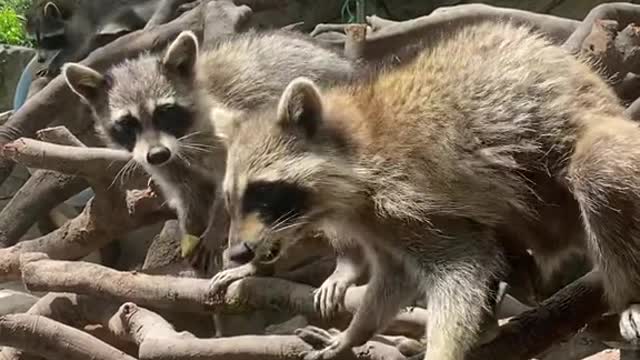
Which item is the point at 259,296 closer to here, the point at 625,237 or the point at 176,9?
the point at 625,237

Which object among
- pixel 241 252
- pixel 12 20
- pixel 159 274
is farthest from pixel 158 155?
pixel 12 20

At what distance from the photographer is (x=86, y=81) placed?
3.06 metres

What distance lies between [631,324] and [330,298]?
77cm

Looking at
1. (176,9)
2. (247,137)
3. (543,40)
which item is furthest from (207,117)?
(176,9)

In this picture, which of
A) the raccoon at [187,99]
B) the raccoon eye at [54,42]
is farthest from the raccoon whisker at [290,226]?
the raccoon eye at [54,42]

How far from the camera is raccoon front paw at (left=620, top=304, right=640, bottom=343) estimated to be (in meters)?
1.84

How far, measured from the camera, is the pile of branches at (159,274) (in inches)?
88.5

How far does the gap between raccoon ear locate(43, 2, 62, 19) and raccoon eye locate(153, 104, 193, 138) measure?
91.2 inches

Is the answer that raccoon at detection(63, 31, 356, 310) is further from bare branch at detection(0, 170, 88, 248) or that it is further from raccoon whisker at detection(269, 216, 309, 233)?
raccoon whisker at detection(269, 216, 309, 233)

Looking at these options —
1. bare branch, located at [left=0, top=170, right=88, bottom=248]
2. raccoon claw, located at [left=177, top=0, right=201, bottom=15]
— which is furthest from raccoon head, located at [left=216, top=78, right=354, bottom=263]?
raccoon claw, located at [left=177, top=0, right=201, bottom=15]

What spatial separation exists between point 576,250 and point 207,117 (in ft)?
3.86

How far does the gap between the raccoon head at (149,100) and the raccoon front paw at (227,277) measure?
1.33ft

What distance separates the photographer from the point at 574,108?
2.01 m

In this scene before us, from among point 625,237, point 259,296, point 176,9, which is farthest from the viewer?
point 176,9
